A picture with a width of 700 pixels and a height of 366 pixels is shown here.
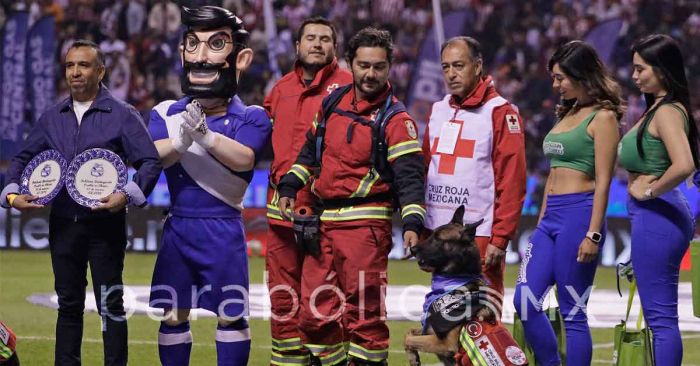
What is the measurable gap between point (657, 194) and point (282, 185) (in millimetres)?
2068

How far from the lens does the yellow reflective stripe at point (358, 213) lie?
261 inches

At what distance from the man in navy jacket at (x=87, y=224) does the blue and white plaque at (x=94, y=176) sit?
8 cm

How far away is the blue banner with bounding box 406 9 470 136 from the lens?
784 inches

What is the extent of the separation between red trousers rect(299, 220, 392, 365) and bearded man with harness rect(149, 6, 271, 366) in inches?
15.8

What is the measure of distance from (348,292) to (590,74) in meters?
1.81

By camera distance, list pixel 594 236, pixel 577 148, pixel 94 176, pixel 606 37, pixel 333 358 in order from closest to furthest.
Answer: pixel 594 236 → pixel 577 148 → pixel 333 358 → pixel 94 176 → pixel 606 37

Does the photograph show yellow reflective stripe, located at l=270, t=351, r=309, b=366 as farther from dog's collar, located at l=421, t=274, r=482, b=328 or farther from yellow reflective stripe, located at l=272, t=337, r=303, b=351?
dog's collar, located at l=421, t=274, r=482, b=328

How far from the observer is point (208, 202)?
6824 millimetres

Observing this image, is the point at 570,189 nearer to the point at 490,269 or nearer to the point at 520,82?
the point at 490,269

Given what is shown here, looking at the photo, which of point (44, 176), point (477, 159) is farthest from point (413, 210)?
point (44, 176)

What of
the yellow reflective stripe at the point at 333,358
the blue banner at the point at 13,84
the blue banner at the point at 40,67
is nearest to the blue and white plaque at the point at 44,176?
the yellow reflective stripe at the point at 333,358

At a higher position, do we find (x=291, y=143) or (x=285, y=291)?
(x=291, y=143)

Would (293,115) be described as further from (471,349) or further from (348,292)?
(471,349)

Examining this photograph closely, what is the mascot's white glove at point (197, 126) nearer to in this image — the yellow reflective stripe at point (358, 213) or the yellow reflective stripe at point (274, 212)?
the yellow reflective stripe at point (358, 213)
